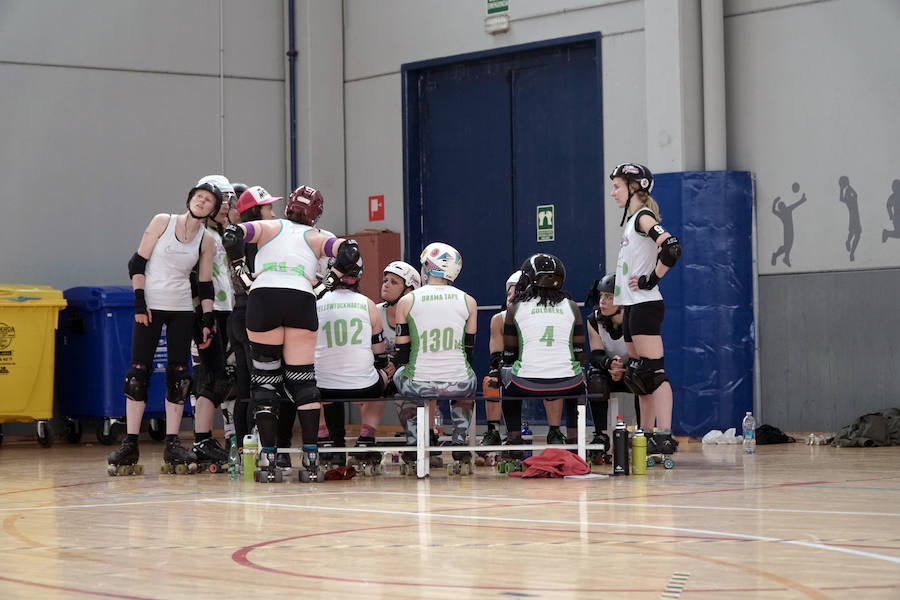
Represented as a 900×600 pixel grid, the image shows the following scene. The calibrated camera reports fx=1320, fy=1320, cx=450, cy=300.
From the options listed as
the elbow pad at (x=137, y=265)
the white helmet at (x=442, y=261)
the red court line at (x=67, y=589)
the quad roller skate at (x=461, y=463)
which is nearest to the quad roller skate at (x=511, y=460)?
the quad roller skate at (x=461, y=463)

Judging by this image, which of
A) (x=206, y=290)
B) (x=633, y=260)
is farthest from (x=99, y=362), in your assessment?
(x=633, y=260)

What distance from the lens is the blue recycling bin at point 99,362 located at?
36.8 ft

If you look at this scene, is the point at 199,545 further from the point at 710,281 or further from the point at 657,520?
the point at 710,281

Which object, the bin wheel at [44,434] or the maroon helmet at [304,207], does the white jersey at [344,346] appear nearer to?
the maroon helmet at [304,207]

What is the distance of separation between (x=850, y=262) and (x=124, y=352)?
6053 millimetres

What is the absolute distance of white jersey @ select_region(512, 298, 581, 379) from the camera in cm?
759

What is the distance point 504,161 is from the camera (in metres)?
12.6

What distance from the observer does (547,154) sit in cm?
1230

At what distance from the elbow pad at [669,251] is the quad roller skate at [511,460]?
1348 millimetres

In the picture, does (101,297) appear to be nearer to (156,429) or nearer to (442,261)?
(156,429)

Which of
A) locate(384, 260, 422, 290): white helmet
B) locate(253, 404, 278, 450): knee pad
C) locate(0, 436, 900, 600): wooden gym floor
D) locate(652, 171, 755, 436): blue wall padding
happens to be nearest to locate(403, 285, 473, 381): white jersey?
locate(0, 436, 900, 600): wooden gym floor

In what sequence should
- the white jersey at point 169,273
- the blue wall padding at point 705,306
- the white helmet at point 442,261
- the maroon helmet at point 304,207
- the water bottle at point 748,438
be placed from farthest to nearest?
the blue wall padding at point 705,306 → the water bottle at point 748,438 → the white helmet at point 442,261 → the white jersey at point 169,273 → the maroon helmet at point 304,207

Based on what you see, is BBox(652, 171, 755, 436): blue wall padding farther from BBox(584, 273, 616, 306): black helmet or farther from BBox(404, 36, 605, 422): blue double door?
BBox(584, 273, 616, 306): black helmet

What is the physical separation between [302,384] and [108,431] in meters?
4.71
